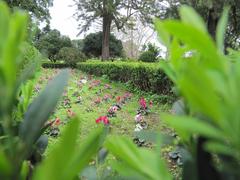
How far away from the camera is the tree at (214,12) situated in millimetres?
13850

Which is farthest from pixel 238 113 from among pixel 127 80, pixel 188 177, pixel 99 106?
pixel 127 80

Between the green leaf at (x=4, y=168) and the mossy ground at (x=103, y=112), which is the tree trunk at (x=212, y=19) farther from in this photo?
the green leaf at (x=4, y=168)

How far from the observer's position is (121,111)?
6996mm

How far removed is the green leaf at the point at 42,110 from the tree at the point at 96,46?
86.7 ft

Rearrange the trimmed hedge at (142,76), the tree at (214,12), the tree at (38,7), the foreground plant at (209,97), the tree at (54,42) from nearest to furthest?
the foreground plant at (209,97)
the trimmed hedge at (142,76)
the tree at (214,12)
the tree at (38,7)
the tree at (54,42)

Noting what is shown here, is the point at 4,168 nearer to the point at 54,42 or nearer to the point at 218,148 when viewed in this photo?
the point at 218,148

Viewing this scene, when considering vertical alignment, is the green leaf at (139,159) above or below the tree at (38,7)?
below

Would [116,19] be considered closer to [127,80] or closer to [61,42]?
[61,42]

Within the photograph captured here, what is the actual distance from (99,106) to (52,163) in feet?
24.4

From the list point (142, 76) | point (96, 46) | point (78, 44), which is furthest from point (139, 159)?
point (78, 44)

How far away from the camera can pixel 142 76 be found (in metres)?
9.68

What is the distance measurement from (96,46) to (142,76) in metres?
17.4

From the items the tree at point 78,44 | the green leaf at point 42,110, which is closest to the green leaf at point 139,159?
the green leaf at point 42,110

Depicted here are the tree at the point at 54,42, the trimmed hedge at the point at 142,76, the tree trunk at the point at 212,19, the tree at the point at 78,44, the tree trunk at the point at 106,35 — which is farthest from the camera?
the tree at the point at 78,44
